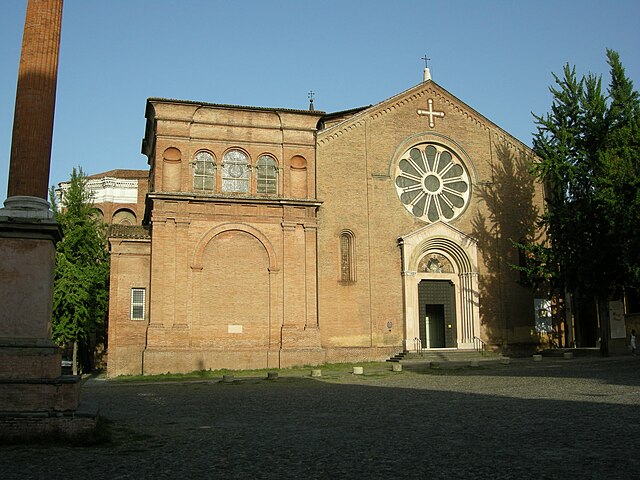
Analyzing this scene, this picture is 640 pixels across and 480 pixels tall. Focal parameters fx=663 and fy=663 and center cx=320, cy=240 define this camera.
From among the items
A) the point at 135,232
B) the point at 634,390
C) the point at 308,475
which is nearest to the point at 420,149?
the point at 135,232

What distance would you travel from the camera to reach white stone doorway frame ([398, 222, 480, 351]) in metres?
31.2

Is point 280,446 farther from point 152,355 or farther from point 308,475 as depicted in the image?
point 152,355

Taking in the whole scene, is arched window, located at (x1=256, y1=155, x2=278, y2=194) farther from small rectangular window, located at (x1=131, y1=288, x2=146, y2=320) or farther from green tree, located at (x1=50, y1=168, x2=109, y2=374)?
green tree, located at (x1=50, y1=168, x2=109, y2=374)

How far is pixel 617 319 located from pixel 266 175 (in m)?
18.6

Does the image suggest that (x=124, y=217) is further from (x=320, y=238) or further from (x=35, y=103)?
(x=35, y=103)

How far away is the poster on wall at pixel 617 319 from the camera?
32469 millimetres

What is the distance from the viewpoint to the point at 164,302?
2770 centimetres

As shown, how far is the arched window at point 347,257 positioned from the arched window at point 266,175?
3935 mm

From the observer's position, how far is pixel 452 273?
107 feet

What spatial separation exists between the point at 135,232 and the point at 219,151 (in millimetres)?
5188

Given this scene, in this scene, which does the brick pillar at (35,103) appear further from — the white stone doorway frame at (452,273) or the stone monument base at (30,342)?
the white stone doorway frame at (452,273)

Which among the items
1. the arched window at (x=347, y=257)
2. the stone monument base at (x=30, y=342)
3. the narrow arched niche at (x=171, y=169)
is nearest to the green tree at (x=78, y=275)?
the narrow arched niche at (x=171, y=169)

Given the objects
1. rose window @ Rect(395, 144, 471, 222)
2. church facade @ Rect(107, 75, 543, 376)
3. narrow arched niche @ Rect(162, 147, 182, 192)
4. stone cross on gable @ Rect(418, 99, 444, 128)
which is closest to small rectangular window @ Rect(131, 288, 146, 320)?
church facade @ Rect(107, 75, 543, 376)

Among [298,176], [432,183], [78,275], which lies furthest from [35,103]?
[432,183]
